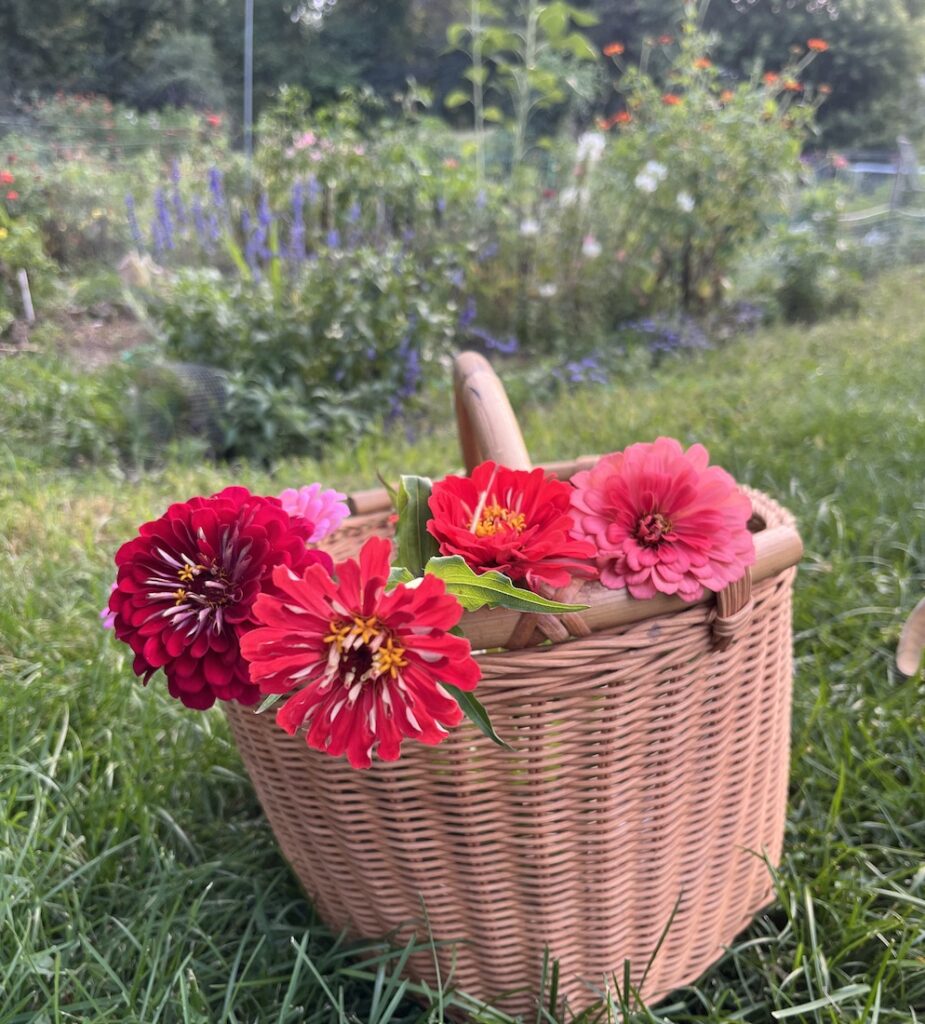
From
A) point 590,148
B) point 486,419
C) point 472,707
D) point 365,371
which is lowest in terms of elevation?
point 365,371

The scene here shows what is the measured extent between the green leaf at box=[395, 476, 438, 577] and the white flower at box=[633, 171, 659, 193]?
3.37 metres

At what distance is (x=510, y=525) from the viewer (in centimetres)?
55

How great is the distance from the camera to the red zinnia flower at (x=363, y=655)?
449mm

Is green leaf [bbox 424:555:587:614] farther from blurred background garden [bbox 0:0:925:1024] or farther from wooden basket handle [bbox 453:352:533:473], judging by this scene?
blurred background garden [bbox 0:0:925:1024]

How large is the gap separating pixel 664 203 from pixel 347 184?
4.83ft

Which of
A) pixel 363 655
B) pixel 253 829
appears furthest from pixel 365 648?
pixel 253 829

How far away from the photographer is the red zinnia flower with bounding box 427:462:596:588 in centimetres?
52

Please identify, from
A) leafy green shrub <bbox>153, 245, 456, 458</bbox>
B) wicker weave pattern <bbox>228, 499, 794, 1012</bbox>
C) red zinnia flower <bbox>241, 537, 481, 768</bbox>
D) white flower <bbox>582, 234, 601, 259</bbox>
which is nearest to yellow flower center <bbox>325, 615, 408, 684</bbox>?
red zinnia flower <bbox>241, 537, 481, 768</bbox>

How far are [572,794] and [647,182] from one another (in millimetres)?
3433

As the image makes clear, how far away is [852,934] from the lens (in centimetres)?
76

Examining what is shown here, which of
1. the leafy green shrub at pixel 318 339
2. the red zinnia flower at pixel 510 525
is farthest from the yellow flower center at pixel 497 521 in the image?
the leafy green shrub at pixel 318 339

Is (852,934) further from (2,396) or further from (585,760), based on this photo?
(2,396)

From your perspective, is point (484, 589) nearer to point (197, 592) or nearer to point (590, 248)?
point (197, 592)

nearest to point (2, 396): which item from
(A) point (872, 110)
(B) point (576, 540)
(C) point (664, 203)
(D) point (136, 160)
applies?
(D) point (136, 160)
